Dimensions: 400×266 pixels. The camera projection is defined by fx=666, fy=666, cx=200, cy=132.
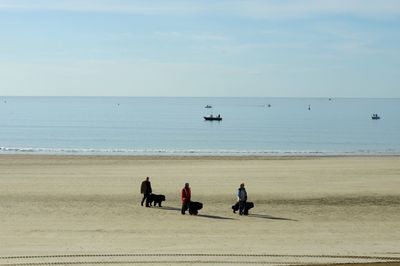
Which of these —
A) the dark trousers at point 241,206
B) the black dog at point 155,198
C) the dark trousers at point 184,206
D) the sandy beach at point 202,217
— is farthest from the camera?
the black dog at point 155,198

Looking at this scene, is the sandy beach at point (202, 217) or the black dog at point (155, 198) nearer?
the sandy beach at point (202, 217)

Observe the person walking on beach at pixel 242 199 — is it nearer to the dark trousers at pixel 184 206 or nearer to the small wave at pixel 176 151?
the dark trousers at pixel 184 206

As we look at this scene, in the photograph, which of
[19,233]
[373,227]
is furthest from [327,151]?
[19,233]

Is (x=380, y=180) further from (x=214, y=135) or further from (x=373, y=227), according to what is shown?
(x=214, y=135)

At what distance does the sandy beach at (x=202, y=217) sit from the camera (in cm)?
1675

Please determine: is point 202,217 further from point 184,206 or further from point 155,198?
point 155,198

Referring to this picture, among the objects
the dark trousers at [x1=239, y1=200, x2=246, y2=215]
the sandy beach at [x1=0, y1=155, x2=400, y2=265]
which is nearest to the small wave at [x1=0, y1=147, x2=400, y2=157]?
the sandy beach at [x1=0, y1=155, x2=400, y2=265]

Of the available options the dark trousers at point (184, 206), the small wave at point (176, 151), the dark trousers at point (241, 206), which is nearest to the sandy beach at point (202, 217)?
the dark trousers at point (184, 206)

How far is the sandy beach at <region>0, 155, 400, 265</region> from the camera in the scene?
16750 mm

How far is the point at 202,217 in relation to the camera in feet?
76.7

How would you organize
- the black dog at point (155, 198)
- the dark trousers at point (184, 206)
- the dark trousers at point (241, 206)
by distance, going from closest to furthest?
the dark trousers at point (184, 206) → the dark trousers at point (241, 206) → the black dog at point (155, 198)

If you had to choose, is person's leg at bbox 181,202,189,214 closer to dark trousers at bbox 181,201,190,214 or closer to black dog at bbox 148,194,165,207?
dark trousers at bbox 181,201,190,214

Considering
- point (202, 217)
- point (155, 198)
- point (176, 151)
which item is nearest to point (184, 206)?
point (202, 217)

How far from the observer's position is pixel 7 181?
1326 inches
